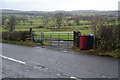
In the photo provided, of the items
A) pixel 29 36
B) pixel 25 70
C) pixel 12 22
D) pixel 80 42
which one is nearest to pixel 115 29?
pixel 80 42

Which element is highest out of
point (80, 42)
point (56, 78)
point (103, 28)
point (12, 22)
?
point (12, 22)

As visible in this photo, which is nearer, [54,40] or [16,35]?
[16,35]

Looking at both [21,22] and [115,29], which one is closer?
[115,29]

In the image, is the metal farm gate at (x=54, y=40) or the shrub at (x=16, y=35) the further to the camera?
the shrub at (x=16, y=35)

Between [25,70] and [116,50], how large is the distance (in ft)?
20.4

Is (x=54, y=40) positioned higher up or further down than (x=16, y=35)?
further down

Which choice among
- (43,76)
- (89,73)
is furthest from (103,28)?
(43,76)

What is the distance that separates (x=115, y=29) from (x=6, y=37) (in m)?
14.8

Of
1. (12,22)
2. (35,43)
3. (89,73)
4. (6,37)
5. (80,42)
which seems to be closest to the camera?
(89,73)

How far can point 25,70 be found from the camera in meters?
8.16

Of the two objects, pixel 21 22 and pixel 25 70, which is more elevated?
pixel 21 22

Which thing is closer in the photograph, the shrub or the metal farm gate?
the metal farm gate

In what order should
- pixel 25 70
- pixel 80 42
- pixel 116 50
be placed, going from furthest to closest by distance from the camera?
1. pixel 80 42
2. pixel 116 50
3. pixel 25 70

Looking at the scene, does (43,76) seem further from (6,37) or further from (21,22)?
(21,22)
